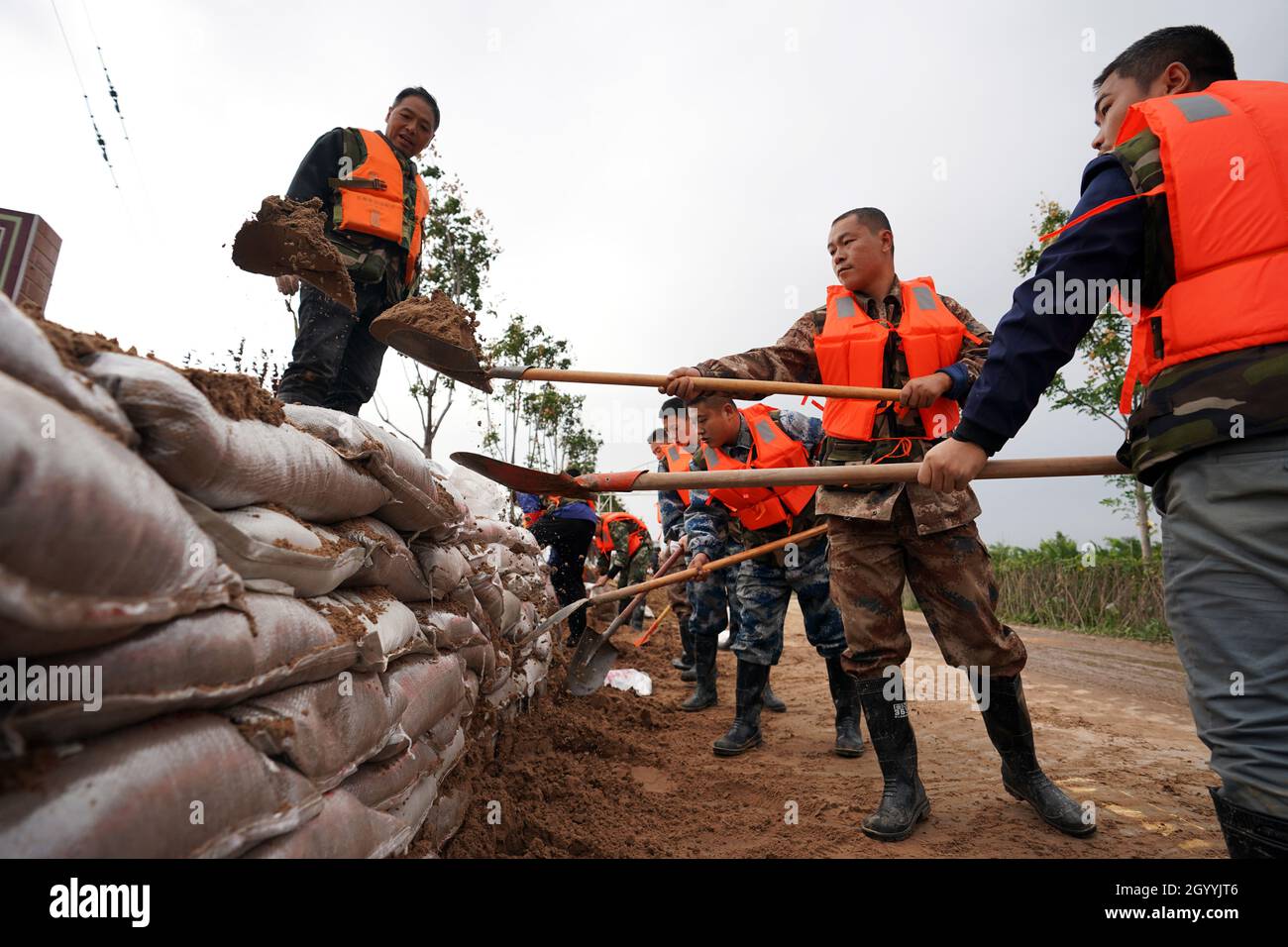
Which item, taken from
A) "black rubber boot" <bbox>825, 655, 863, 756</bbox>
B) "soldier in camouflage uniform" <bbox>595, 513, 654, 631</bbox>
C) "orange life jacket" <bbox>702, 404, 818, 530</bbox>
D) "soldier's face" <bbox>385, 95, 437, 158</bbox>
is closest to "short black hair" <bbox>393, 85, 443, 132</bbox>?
"soldier's face" <bbox>385, 95, 437, 158</bbox>

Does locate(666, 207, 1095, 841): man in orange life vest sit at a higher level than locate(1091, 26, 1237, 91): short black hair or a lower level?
lower

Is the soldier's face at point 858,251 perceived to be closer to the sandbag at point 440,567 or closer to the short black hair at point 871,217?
the short black hair at point 871,217

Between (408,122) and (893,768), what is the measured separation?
140 inches

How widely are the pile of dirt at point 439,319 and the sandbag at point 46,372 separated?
5.66ft

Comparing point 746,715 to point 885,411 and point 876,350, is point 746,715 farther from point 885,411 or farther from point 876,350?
point 876,350

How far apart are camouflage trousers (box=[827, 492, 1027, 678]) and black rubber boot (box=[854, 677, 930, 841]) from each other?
10 cm

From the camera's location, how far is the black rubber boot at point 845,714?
3.38 m

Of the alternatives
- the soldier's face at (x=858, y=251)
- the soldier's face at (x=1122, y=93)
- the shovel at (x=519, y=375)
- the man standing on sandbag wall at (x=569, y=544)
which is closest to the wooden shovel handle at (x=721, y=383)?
the shovel at (x=519, y=375)

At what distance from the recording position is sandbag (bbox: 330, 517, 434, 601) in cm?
165

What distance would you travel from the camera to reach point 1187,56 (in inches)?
66.8

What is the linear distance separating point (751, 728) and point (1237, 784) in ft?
7.87

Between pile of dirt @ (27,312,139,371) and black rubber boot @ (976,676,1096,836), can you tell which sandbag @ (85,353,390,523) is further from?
black rubber boot @ (976,676,1096,836)
